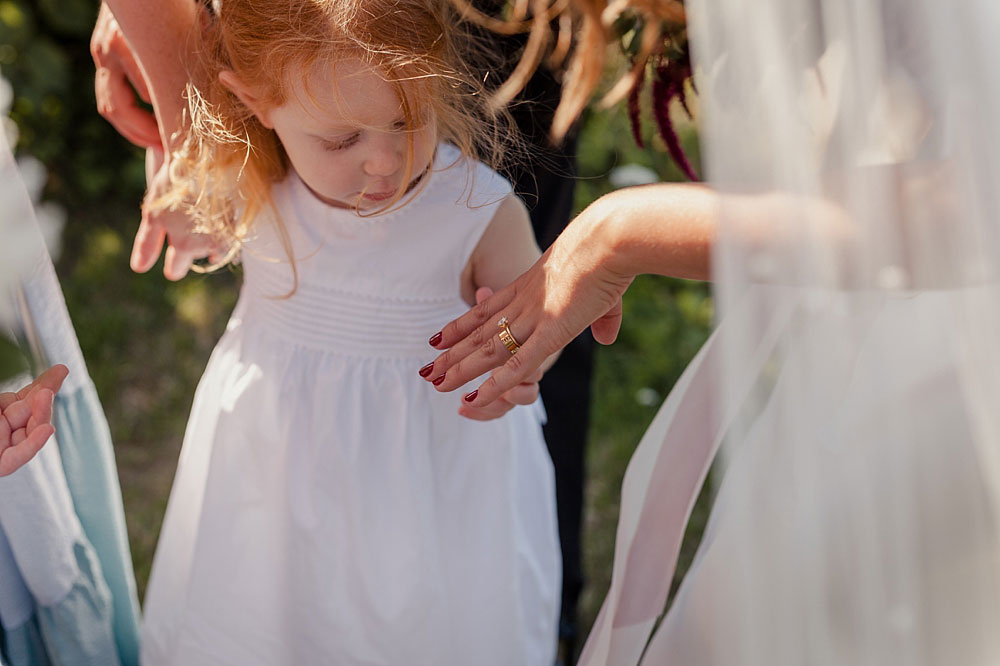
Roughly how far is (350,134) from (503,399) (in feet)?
1.30

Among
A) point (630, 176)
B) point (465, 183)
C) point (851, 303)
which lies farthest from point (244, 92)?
point (630, 176)

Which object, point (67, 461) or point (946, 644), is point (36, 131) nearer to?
point (67, 461)

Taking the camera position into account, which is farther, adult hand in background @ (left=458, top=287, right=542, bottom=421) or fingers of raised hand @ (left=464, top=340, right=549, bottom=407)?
adult hand in background @ (left=458, top=287, right=542, bottom=421)

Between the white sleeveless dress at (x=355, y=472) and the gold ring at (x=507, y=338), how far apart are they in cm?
22

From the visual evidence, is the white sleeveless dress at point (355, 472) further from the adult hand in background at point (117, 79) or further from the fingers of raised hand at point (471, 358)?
the adult hand in background at point (117, 79)

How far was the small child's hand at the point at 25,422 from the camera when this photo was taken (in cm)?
104

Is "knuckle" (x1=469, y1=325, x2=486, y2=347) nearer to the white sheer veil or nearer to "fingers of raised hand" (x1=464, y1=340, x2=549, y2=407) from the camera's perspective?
"fingers of raised hand" (x1=464, y1=340, x2=549, y2=407)

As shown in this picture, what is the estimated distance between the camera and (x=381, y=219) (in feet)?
4.24

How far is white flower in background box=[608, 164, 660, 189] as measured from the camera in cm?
314

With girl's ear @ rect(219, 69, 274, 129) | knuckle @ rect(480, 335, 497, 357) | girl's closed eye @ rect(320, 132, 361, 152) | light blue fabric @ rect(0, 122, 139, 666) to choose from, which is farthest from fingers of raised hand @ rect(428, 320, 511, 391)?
light blue fabric @ rect(0, 122, 139, 666)

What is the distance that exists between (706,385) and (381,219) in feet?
1.67

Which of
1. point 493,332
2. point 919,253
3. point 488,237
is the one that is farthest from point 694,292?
point 919,253

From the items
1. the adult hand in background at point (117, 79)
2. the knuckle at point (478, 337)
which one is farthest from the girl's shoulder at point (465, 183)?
the adult hand in background at point (117, 79)

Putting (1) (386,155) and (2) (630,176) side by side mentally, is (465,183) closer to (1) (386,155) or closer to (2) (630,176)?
(1) (386,155)
